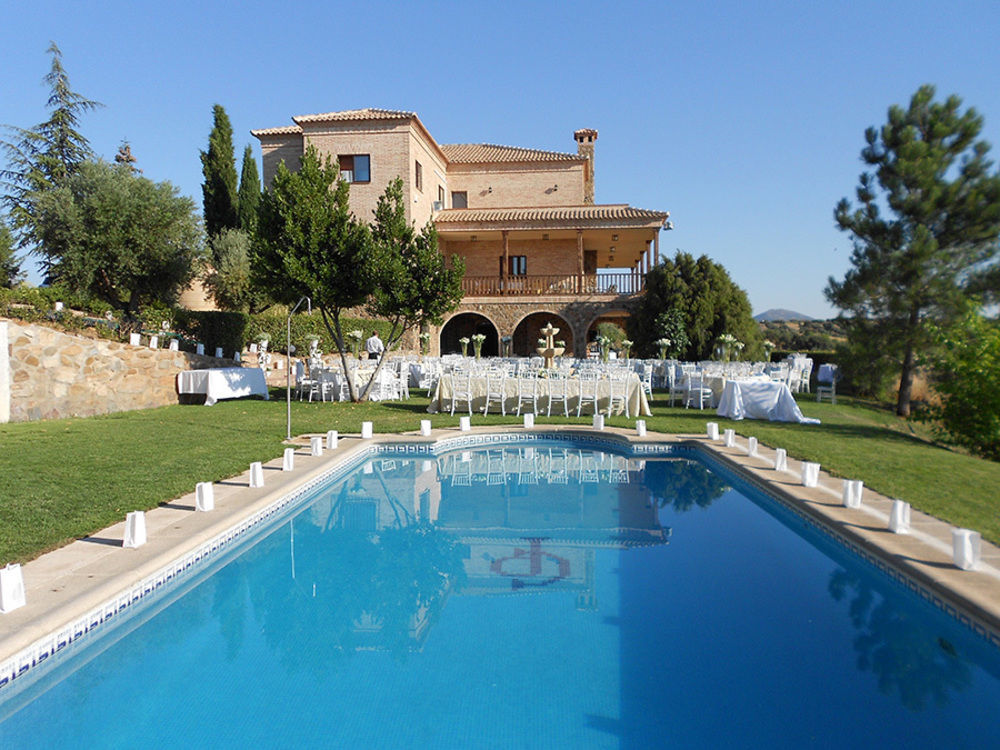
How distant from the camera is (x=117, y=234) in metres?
17.1

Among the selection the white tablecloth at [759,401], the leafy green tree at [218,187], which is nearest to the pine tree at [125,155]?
the leafy green tree at [218,187]

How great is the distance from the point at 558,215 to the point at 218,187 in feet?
51.0

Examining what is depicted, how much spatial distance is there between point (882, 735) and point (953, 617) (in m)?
1.27

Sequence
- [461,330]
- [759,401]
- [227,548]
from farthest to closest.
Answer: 1. [461,330]
2. [759,401]
3. [227,548]

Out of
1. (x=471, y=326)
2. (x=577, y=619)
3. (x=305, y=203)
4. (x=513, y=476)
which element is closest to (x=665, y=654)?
(x=577, y=619)

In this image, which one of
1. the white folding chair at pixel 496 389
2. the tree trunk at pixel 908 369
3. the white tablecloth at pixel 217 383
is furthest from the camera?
the tree trunk at pixel 908 369

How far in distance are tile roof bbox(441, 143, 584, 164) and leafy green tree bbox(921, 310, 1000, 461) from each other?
2098 centimetres

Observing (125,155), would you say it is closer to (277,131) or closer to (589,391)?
(277,131)

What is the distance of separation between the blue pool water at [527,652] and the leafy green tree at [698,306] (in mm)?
15795

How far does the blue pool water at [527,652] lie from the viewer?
301 centimetres

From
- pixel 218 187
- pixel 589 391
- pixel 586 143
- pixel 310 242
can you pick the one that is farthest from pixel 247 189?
pixel 589 391

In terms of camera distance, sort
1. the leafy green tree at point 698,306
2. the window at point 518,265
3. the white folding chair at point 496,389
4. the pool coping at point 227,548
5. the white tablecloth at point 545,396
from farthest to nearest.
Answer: the window at point 518,265 < the leafy green tree at point 698,306 < the white folding chair at point 496,389 < the white tablecloth at point 545,396 < the pool coping at point 227,548

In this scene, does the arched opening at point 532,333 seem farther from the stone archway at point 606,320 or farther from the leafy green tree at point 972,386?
the leafy green tree at point 972,386

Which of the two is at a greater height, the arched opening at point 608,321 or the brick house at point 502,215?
the brick house at point 502,215
